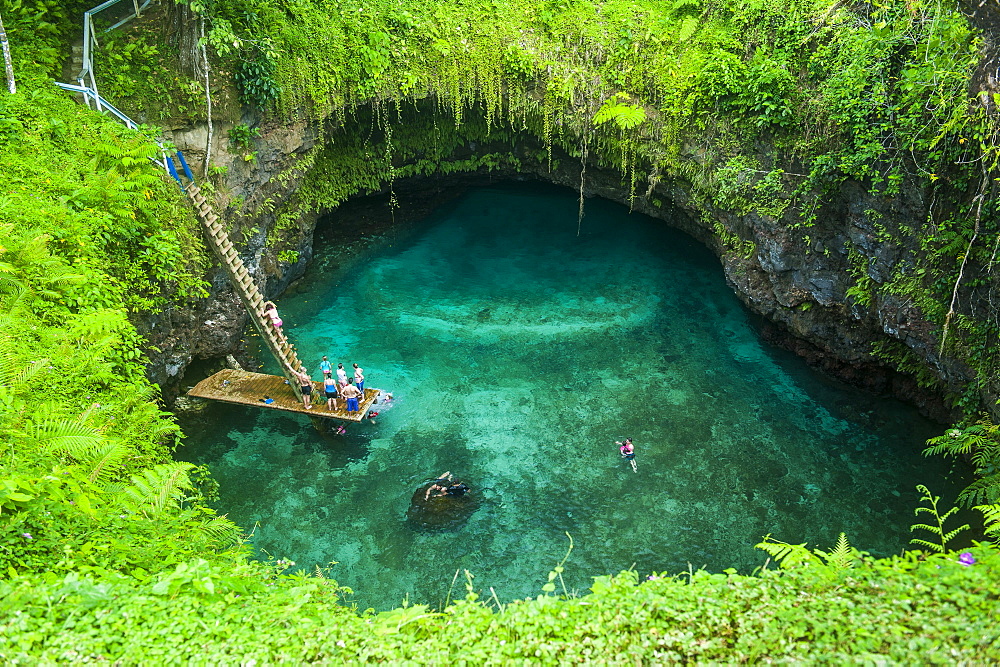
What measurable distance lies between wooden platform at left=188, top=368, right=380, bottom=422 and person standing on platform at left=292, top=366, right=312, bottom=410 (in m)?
0.11

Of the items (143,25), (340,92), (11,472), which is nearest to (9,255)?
(11,472)

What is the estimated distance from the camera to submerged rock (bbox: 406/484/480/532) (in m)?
10.9

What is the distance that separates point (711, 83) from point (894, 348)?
23.5ft

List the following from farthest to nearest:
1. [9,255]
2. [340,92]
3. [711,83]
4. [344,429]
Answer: [340,92]
[711,83]
[344,429]
[9,255]

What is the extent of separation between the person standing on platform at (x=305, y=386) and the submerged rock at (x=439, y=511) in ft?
10.1

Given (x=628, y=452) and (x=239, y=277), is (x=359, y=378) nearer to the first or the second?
(x=239, y=277)

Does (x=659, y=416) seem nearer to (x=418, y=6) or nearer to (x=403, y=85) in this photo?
(x=403, y=85)

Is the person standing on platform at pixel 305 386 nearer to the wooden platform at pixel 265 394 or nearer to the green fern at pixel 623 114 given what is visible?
the wooden platform at pixel 265 394

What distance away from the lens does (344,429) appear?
42.2 ft

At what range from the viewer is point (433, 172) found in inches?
802

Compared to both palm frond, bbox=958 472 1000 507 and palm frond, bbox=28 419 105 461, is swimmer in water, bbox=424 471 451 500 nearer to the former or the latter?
palm frond, bbox=28 419 105 461

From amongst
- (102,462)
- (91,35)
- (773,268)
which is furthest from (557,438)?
(91,35)

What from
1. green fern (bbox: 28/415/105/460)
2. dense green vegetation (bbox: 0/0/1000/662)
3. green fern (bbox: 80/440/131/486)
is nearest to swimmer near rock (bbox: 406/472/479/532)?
dense green vegetation (bbox: 0/0/1000/662)

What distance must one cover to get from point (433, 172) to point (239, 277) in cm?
983
